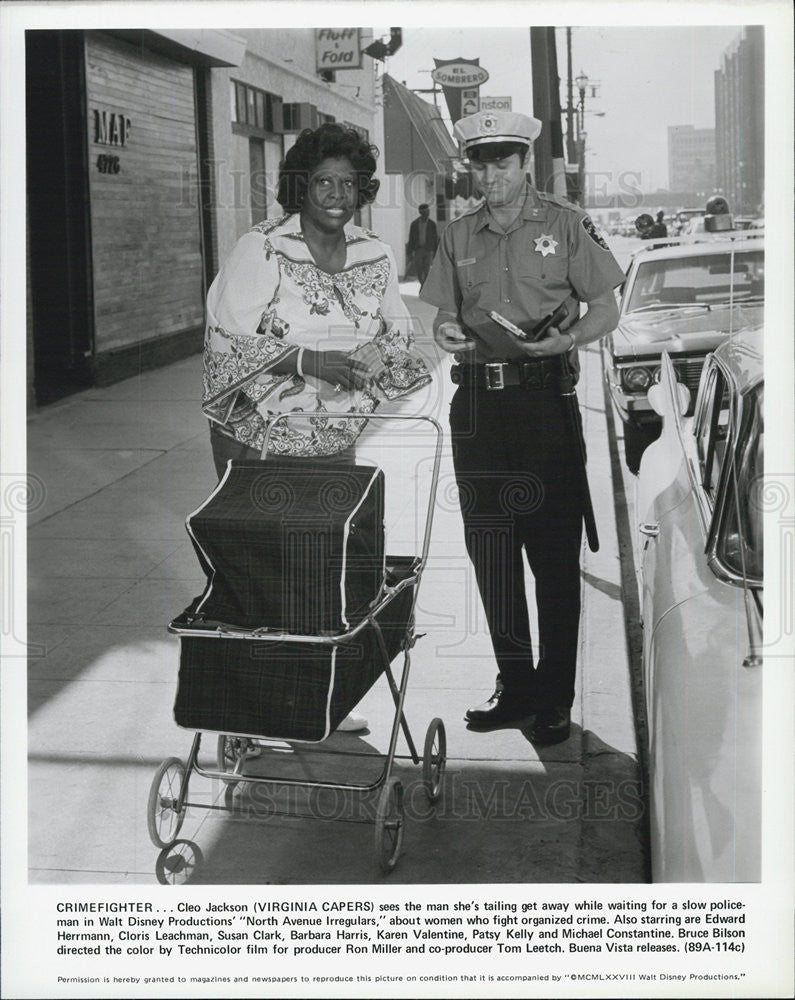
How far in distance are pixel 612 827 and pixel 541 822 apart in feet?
0.75

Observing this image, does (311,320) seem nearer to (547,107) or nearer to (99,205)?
(547,107)

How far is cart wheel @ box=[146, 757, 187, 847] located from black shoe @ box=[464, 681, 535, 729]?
1223 millimetres

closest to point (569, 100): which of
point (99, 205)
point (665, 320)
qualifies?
point (99, 205)

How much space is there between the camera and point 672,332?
28.3 feet

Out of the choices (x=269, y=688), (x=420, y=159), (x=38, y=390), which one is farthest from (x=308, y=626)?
(x=420, y=159)

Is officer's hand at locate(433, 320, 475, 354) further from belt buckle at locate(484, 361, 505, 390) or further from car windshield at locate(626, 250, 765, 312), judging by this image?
car windshield at locate(626, 250, 765, 312)

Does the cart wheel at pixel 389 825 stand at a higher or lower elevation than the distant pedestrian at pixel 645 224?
lower

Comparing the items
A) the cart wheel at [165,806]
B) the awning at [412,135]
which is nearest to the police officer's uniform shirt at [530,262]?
the cart wheel at [165,806]

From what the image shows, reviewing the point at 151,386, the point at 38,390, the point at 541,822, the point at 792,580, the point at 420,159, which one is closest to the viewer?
the point at 792,580

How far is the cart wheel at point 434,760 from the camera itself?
400 centimetres

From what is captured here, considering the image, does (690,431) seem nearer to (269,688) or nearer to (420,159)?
(269,688)

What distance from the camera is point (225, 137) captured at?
688 inches

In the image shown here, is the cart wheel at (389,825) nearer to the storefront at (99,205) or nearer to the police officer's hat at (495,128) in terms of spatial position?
the police officer's hat at (495,128)

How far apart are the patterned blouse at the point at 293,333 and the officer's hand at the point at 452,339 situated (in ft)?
0.66
